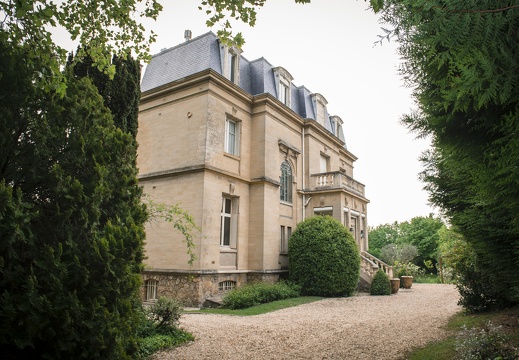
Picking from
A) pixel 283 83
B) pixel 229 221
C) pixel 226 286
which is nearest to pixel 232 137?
pixel 229 221

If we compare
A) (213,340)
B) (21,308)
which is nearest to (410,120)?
(21,308)

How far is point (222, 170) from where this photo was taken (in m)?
15.6

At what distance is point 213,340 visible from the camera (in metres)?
7.95

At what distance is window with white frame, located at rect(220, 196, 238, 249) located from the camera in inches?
639

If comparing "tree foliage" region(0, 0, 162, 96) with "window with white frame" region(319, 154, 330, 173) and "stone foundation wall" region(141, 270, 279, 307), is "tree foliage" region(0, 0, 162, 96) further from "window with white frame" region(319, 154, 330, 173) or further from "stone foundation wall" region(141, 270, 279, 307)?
"window with white frame" region(319, 154, 330, 173)

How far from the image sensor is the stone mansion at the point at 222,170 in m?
14.9

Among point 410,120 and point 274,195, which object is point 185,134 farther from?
point 410,120

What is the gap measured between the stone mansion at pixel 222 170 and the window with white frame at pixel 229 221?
5cm

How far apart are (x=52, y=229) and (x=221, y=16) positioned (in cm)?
441

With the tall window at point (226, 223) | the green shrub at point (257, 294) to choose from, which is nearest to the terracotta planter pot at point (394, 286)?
the green shrub at point (257, 294)

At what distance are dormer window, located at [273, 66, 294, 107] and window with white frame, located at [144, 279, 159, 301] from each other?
11269 mm

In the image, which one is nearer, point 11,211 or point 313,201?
point 11,211

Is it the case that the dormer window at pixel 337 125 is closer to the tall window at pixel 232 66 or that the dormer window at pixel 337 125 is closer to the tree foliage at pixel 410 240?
the tall window at pixel 232 66

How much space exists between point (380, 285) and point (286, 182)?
6955 millimetres
